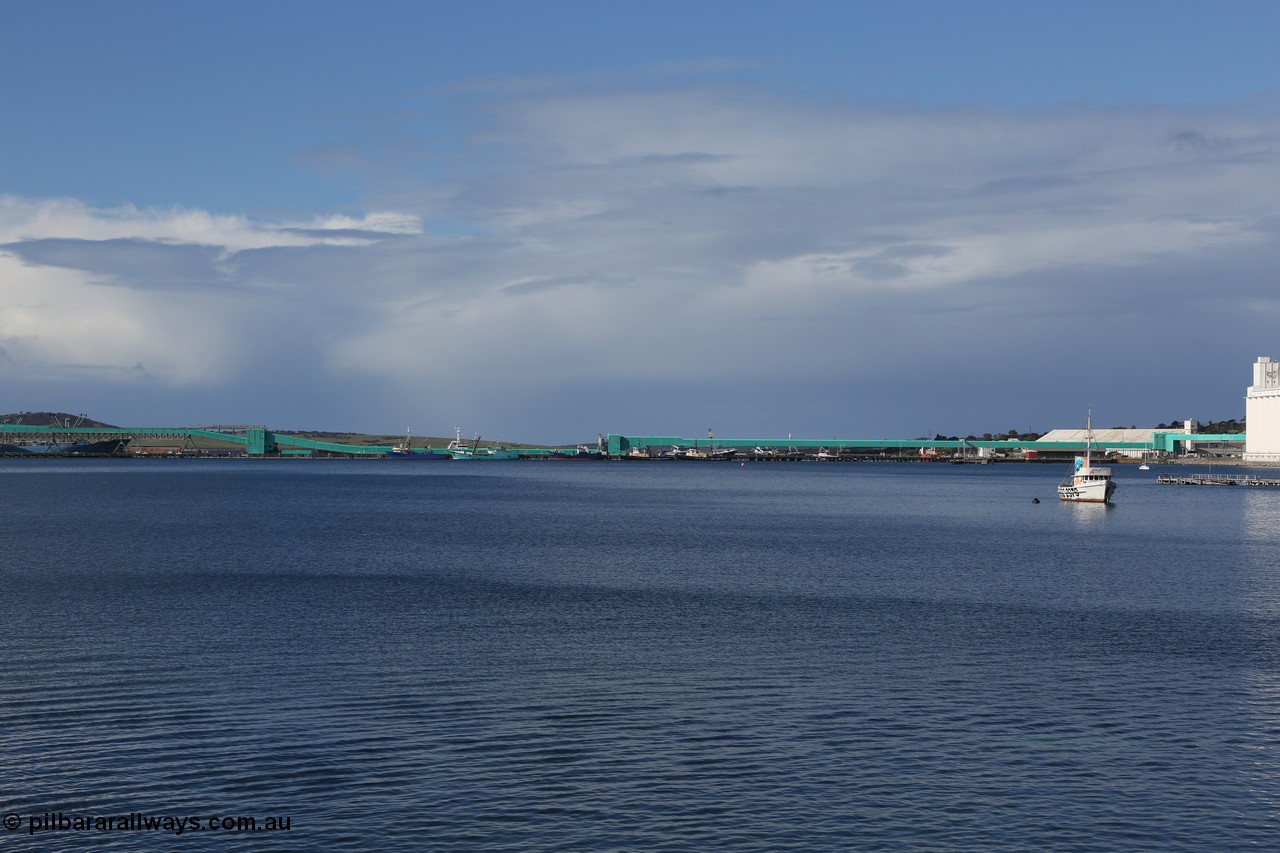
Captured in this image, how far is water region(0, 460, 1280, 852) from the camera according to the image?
18109mm

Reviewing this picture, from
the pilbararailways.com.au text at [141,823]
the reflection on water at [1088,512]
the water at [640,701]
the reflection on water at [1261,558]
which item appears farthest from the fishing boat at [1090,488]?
the pilbararailways.com.au text at [141,823]

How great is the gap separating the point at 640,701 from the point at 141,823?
10.5m

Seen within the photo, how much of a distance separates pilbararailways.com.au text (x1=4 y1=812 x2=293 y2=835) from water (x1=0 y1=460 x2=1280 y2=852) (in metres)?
0.13

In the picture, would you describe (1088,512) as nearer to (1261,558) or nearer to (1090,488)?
(1090,488)

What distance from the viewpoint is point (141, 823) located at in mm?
17484

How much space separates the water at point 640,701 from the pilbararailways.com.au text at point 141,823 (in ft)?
0.44

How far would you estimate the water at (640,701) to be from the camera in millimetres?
18109

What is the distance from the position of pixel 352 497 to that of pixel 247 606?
8292cm

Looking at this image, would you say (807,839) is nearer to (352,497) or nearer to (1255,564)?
(1255,564)

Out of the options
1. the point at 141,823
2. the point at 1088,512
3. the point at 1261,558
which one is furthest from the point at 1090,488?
the point at 141,823

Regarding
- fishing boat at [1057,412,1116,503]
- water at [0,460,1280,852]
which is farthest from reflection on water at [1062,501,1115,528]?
water at [0,460,1280,852]

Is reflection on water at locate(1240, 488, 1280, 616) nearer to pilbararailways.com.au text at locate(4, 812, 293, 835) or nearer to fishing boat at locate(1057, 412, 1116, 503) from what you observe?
fishing boat at locate(1057, 412, 1116, 503)

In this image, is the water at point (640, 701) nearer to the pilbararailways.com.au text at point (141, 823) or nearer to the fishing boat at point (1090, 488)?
the pilbararailways.com.au text at point (141, 823)

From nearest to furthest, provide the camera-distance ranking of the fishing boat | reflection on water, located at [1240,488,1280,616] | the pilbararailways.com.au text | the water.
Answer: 1. the pilbararailways.com.au text
2. the water
3. reflection on water, located at [1240,488,1280,616]
4. the fishing boat
